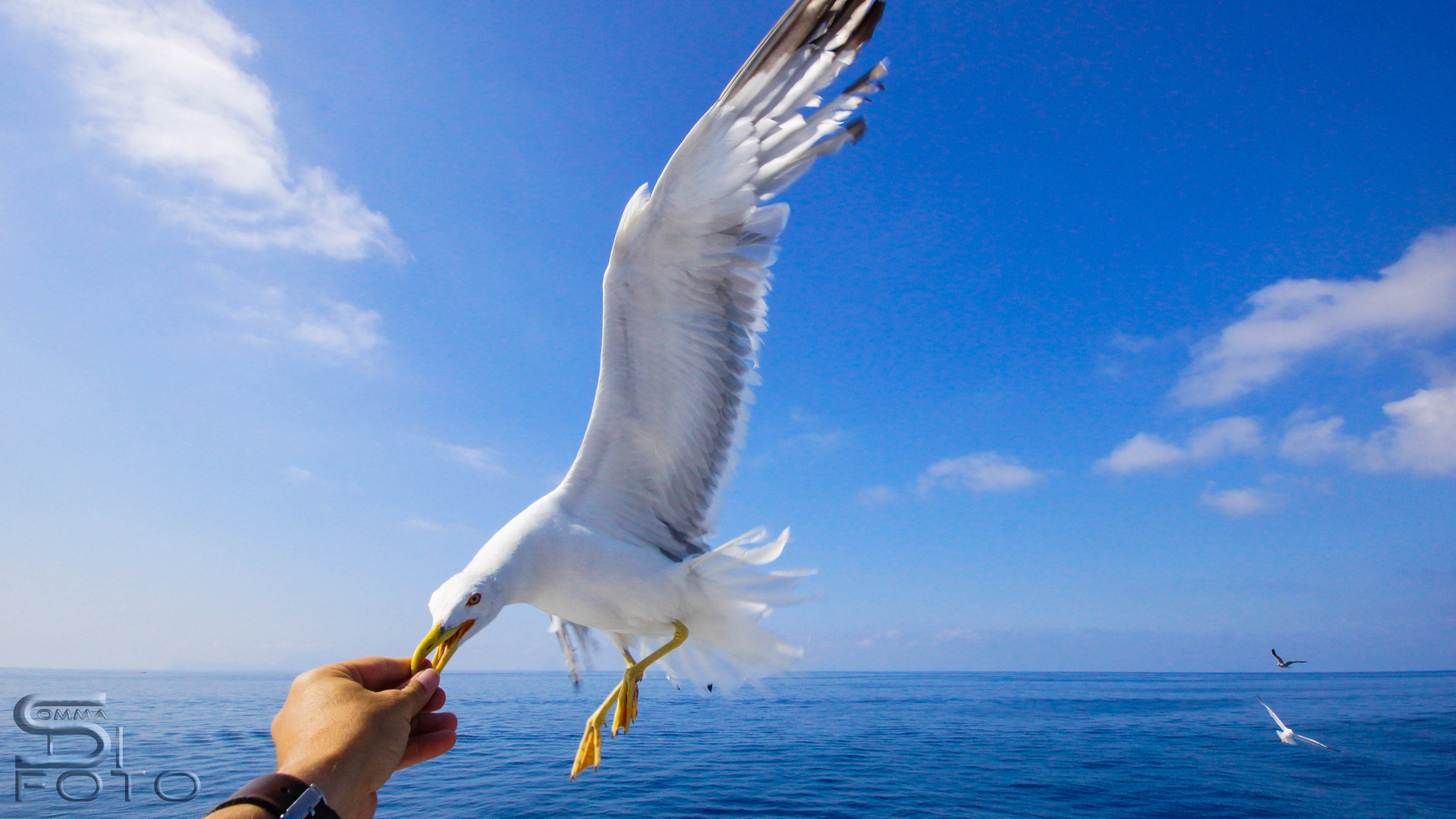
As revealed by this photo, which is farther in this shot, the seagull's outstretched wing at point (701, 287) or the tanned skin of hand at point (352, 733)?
the seagull's outstretched wing at point (701, 287)

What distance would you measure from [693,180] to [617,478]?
1.38 metres

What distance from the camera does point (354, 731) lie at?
1061 millimetres

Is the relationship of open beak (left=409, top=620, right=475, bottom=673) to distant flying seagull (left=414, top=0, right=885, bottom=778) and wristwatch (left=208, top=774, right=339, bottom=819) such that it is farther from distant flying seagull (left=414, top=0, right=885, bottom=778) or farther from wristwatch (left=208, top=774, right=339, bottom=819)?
wristwatch (left=208, top=774, right=339, bottom=819)

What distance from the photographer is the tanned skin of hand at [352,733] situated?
3.16 ft

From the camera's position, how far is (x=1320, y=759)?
14352mm

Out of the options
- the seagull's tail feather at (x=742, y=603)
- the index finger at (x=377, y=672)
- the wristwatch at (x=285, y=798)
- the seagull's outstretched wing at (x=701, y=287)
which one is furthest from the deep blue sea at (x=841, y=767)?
the wristwatch at (x=285, y=798)

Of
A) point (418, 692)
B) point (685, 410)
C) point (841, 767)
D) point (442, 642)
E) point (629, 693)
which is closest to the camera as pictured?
point (418, 692)

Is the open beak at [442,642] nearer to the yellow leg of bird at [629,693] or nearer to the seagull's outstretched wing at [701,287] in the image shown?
the yellow leg of bird at [629,693]

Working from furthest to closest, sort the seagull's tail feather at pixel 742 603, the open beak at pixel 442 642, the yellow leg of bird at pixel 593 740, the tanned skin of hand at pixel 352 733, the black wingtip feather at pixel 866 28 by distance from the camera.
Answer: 1. the seagull's tail feather at pixel 742 603
2. the black wingtip feather at pixel 866 28
3. the yellow leg of bird at pixel 593 740
4. the open beak at pixel 442 642
5. the tanned skin of hand at pixel 352 733

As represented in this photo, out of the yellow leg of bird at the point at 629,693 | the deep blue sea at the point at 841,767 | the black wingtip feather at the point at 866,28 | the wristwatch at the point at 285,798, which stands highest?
the black wingtip feather at the point at 866,28

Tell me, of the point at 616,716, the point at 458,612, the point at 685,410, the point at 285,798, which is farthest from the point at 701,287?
the point at 285,798

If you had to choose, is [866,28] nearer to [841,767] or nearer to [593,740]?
[593,740]

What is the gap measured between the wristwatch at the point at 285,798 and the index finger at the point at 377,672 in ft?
1.21

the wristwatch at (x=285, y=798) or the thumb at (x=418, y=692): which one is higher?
the thumb at (x=418, y=692)
